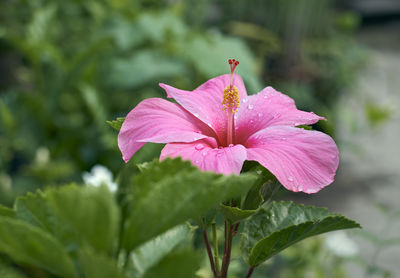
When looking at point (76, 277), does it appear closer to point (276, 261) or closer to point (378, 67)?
point (276, 261)

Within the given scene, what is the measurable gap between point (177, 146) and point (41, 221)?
13 centimetres

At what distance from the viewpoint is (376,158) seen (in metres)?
2.85

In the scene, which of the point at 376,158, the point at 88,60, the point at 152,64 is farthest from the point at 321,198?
the point at 88,60

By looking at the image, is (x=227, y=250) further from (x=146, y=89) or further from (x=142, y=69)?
(x=146, y=89)

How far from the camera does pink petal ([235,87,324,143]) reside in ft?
1.43

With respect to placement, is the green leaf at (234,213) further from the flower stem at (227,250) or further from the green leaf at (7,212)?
the green leaf at (7,212)

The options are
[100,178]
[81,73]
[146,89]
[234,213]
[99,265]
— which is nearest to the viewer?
[99,265]

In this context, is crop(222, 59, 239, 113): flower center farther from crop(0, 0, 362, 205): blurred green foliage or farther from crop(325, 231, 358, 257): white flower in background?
crop(0, 0, 362, 205): blurred green foliage

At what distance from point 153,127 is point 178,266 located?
168 millimetres

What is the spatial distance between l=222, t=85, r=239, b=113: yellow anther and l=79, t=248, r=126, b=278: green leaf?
9.8 inches

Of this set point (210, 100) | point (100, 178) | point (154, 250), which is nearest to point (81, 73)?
point (100, 178)

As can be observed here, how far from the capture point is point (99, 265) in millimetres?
223

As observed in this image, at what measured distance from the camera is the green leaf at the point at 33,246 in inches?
9.7

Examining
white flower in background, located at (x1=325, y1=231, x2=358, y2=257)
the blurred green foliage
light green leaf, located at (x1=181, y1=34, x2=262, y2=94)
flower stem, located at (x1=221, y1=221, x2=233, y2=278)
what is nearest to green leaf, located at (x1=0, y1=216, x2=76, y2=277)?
flower stem, located at (x1=221, y1=221, x2=233, y2=278)
